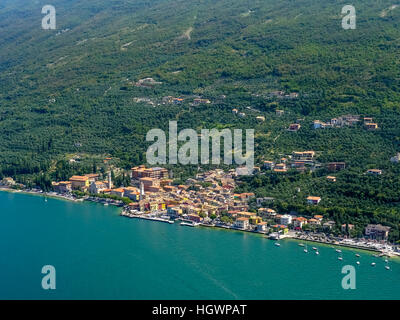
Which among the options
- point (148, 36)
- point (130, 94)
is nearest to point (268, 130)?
point (130, 94)

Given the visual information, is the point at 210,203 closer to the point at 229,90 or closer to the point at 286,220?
the point at 286,220

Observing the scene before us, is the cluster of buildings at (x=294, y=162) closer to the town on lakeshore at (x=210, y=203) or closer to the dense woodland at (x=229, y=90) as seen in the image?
the town on lakeshore at (x=210, y=203)

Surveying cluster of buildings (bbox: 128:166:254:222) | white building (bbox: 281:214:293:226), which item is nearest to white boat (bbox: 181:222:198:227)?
cluster of buildings (bbox: 128:166:254:222)

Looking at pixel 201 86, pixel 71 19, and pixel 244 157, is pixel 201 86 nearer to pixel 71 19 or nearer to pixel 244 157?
pixel 244 157

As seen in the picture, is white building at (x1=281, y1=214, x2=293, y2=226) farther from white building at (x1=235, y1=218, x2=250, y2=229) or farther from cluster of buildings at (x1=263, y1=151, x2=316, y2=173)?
cluster of buildings at (x1=263, y1=151, x2=316, y2=173)

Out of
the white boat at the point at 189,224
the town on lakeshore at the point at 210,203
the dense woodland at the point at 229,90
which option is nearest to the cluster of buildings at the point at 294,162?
the town on lakeshore at the point at 210,203
